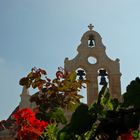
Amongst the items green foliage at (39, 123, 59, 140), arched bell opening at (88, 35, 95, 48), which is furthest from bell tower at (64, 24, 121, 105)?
green foliage at (39, 123, 59, 140)

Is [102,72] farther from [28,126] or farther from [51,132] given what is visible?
[51,132]

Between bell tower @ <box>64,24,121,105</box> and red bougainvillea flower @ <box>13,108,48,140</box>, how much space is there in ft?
36.2

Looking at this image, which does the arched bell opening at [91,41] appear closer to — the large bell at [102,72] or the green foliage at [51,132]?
the large bell at [102,72]

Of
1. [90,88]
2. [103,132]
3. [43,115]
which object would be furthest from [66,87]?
[90,88]

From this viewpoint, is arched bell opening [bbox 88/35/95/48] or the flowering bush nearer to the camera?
the flowering bush

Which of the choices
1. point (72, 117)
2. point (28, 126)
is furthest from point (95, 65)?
point (72, 117)

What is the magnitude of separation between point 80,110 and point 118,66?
47.9ft

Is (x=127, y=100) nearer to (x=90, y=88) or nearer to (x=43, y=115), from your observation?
(x=43, y=115)

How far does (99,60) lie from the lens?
1627 centimetres

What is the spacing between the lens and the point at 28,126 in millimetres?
3889

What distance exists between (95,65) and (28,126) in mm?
12241

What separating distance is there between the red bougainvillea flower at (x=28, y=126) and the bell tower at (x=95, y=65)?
36.2 ft

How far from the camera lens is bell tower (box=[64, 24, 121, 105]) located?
15391 mm

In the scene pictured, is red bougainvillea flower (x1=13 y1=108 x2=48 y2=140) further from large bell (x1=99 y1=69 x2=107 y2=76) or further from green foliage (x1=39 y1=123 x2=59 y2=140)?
large bell (x1=99 y1=69 x2=107 y2=76)
